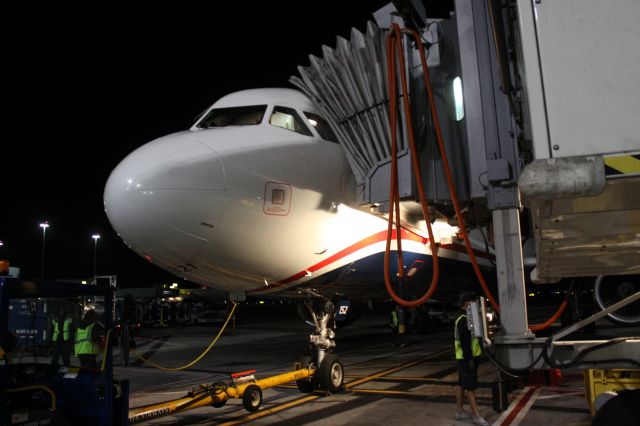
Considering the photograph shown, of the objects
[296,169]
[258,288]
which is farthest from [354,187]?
[258,288]

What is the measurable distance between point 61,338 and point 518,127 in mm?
4659

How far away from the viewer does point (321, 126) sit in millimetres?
7344

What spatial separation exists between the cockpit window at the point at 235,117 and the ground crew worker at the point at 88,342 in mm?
2919

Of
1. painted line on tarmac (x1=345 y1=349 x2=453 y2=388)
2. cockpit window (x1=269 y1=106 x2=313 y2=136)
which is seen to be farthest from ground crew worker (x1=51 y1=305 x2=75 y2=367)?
painted line on tarmac (x1=345 y1=349 x2=453 y2=388)

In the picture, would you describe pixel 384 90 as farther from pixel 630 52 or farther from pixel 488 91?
pixel 630 52

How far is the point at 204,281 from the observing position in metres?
7.07

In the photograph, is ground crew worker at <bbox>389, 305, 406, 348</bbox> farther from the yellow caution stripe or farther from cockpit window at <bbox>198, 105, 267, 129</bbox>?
the yellow caution stripe

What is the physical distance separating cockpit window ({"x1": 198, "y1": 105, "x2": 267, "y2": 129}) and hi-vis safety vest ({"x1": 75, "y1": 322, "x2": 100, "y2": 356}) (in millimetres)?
2988

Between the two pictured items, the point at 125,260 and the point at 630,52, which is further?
the point at 125,260

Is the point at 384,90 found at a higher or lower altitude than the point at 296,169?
higher

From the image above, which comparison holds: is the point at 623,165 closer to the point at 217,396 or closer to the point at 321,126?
the point at 321,126

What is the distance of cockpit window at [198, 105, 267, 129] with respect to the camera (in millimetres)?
6984

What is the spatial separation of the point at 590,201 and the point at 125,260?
66880 mm

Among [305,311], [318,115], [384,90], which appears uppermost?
[318,115]
